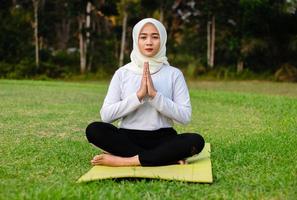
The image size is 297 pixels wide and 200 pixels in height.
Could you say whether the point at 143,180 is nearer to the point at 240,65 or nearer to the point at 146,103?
the point at 146,103

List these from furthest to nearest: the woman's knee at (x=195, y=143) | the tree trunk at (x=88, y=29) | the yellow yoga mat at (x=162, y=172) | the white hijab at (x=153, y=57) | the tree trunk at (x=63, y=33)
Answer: the tree trunk at (x=63, y=33)
the tree trunk at (x=88, y=29)
the white hijab at (x=153, y=57)
the woman's knee at (x=195, y=143)
the yellow yoga mat at (x=162, y=172)

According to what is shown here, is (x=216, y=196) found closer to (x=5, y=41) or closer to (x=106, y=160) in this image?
(x=106, y=160)

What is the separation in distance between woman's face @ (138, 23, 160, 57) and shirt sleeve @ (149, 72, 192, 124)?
0.30m

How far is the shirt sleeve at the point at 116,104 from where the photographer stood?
388 centimetres

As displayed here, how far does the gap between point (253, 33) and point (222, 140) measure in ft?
55.6

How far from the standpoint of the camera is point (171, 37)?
25.0 metres

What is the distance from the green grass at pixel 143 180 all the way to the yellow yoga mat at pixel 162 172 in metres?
0.06

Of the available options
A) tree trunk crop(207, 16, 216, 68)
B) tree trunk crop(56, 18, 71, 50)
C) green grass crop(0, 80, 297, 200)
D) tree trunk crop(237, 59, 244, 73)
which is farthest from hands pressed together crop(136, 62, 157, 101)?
tree trunk crop(56, 18, 71, 50)

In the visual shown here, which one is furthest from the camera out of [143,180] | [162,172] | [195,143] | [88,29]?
[88,29]

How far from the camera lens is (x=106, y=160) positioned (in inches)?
152

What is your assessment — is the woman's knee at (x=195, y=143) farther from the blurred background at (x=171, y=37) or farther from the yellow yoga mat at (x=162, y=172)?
the blurred background at (x=171, y=37)

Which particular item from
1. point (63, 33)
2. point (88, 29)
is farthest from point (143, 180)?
point (63, 33)

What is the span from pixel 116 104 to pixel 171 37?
2131 cm

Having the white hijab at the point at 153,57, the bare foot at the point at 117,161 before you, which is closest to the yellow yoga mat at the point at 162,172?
the bare foot at the point at 117,161
